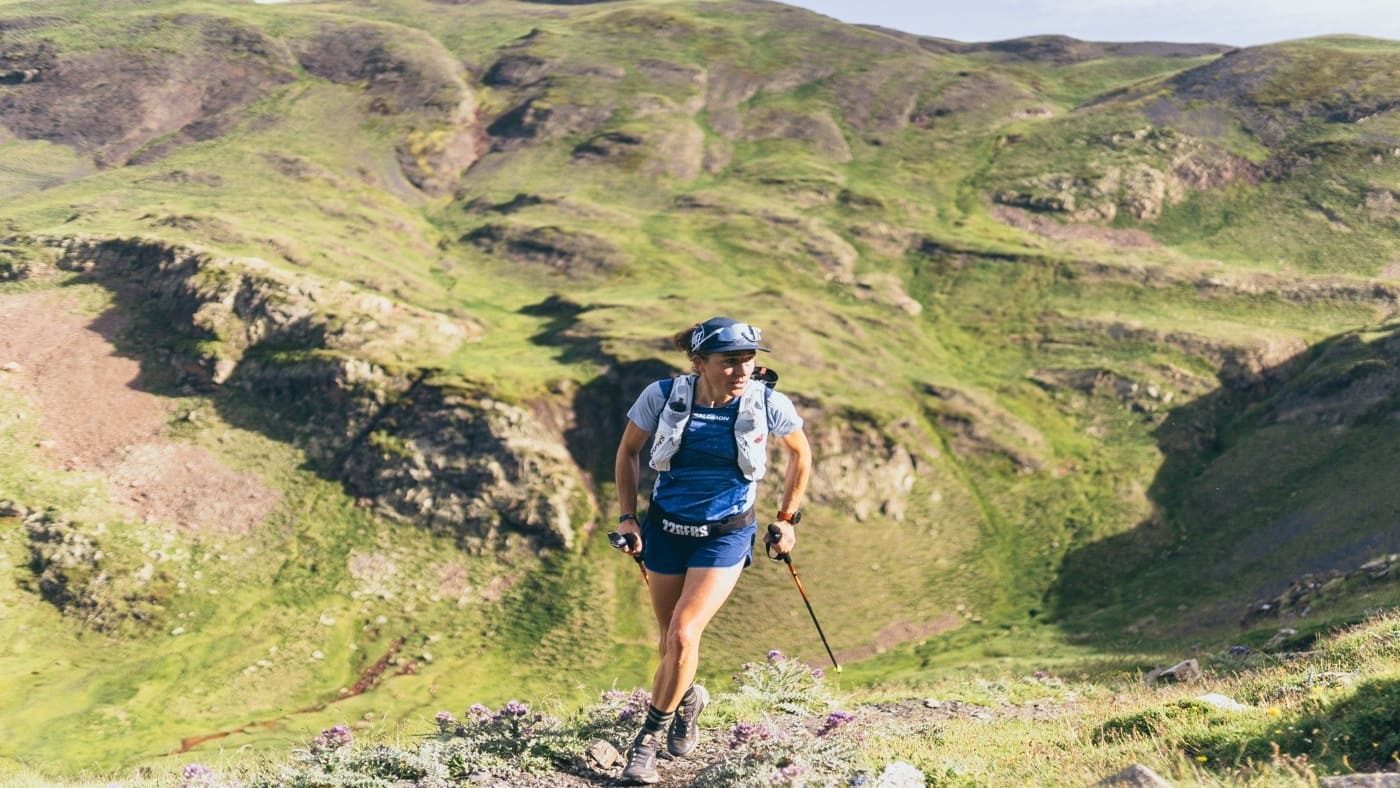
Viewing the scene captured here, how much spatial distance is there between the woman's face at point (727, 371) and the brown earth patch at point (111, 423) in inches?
2118

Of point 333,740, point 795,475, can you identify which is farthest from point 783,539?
point 333,740

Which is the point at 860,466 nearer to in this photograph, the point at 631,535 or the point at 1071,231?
the point at 631,535

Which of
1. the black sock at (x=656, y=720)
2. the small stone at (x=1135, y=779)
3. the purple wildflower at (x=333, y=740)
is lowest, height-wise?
the purple wildflower at (x=333, y=740)

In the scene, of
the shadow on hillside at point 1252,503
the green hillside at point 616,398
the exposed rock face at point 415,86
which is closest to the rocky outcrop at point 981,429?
the green hillside at point 616,398

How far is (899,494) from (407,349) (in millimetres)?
37398

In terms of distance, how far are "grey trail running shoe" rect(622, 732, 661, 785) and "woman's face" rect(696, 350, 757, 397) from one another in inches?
147

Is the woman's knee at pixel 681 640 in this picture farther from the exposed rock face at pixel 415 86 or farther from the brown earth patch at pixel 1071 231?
the exposed rock face at pixel 415 86

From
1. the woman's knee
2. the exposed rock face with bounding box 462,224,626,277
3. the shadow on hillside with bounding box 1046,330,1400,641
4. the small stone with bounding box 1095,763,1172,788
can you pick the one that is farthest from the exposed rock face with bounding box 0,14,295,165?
the small stone with bounding box 1095,763,1172,788

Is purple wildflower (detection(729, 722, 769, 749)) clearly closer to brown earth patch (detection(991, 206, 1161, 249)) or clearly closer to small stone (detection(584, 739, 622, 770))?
small stone (detection(584, 739, 622, 770))

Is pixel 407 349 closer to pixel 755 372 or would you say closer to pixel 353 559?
pixel 353 559

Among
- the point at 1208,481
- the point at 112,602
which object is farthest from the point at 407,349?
the point at 1208,481

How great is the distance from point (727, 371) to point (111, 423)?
63.6 m

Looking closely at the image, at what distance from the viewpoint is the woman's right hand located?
9375 mm

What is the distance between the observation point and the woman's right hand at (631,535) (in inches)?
369
